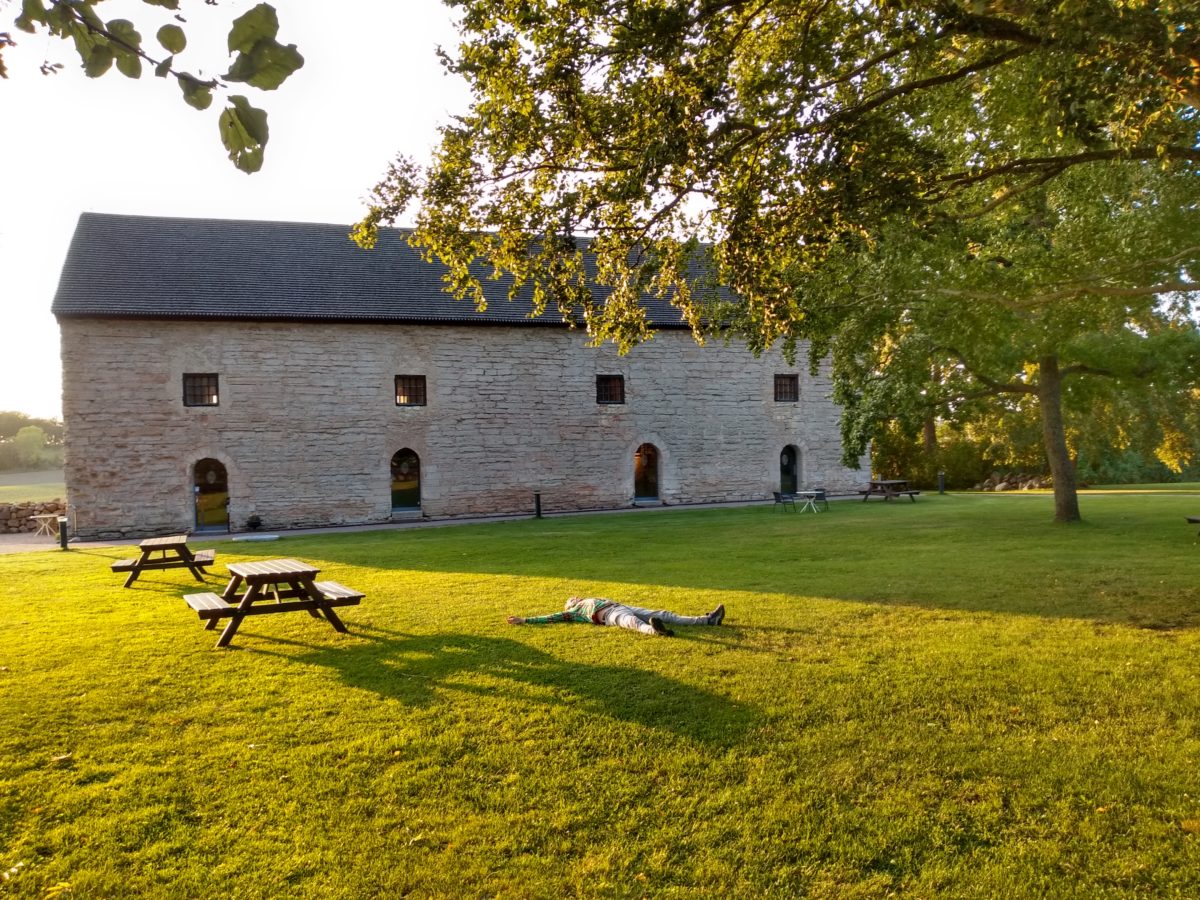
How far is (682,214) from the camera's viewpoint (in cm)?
834

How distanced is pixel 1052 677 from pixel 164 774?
20.0 ft

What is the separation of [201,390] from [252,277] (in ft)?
12.4

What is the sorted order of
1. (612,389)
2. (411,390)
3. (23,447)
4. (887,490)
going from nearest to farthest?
(411,390), (612,389), (887,490), (23,447)

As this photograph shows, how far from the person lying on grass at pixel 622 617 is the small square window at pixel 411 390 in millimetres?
16074

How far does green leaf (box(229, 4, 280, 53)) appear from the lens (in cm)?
175

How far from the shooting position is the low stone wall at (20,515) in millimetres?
23266

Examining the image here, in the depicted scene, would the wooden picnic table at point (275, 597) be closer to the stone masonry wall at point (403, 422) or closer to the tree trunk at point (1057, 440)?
the stone masonry wall at point (403, 422)

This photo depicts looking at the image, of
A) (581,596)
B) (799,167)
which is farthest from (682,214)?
(581,596)

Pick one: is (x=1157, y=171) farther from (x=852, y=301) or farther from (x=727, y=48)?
(x=727, y=48)

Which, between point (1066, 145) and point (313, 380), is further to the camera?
point (313, 380)

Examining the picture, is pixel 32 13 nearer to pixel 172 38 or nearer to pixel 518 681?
pixel 172 38

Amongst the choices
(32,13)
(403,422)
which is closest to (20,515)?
(403,422)

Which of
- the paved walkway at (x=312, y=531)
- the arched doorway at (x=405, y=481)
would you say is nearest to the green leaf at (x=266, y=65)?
the paved walkway at (x=312, y=531)

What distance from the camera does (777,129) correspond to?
22.5 ft
